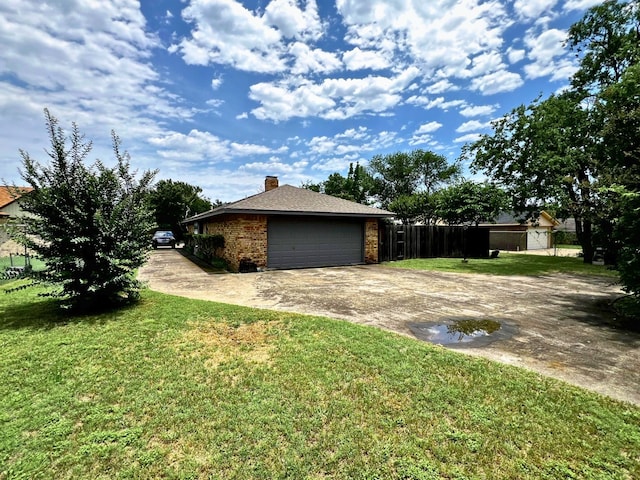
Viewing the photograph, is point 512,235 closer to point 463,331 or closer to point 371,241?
point 371,241

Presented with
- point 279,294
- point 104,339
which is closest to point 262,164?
point 279,294

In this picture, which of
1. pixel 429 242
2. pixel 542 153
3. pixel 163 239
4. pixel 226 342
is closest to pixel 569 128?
pixel 542 153

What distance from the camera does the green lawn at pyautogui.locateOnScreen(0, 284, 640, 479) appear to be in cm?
213

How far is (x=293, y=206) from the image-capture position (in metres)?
11.8

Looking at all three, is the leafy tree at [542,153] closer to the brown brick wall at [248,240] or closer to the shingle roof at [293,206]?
the shingle roof at [293,206]

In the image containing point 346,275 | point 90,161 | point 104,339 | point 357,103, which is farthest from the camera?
point 357,103

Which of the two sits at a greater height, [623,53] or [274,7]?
[623,53]

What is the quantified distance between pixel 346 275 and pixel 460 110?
15974mm

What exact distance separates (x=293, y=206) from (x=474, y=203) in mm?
9851

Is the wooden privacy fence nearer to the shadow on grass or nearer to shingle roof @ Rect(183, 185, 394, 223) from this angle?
shingle roof @ Rect(183, 185, 394, 223)

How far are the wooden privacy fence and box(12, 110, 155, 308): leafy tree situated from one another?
10877 millimetres

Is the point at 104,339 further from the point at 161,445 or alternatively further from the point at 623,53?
the point at 623,53

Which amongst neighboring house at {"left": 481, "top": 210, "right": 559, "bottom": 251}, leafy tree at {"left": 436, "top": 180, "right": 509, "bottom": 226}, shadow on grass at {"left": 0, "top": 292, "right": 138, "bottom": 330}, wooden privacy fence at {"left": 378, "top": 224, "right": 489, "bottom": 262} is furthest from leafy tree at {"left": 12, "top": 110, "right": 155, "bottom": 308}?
neighboring house at {"left": 481, "top": 210, "right": 559, "bottom": 251}

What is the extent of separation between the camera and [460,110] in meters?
19.7
